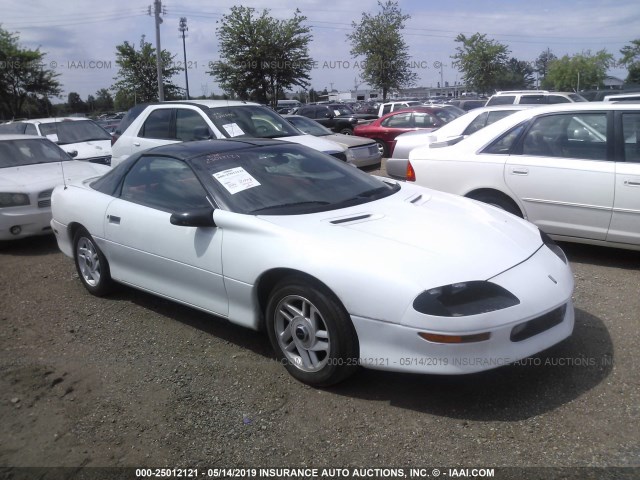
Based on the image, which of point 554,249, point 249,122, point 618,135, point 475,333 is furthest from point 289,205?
point 249,122

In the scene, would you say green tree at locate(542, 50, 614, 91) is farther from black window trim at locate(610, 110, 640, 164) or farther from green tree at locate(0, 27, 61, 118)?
black window trim at locate(610, 110, 640, 164)

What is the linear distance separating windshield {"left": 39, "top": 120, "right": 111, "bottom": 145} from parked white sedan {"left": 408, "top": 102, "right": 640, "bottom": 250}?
820cm

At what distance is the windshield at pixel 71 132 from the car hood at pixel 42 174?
3703mm

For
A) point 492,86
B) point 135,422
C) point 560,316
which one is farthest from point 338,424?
point 492,86

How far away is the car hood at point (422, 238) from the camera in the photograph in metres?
3.13

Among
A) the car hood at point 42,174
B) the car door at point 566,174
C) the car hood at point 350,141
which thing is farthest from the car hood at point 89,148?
the car door at point 566,174

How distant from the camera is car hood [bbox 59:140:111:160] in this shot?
10727 millimetres

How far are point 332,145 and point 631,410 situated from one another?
20.5 ft

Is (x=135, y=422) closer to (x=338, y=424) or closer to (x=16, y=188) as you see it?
(x=338, y=424)

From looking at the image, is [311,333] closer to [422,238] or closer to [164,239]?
[422,238]

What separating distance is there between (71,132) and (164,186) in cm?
838

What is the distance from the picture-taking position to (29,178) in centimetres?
732

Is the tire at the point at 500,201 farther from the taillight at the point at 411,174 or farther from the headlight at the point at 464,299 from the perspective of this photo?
the headlight at the point at 464,299

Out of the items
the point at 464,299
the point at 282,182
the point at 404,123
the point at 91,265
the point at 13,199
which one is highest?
the point at 404,123
